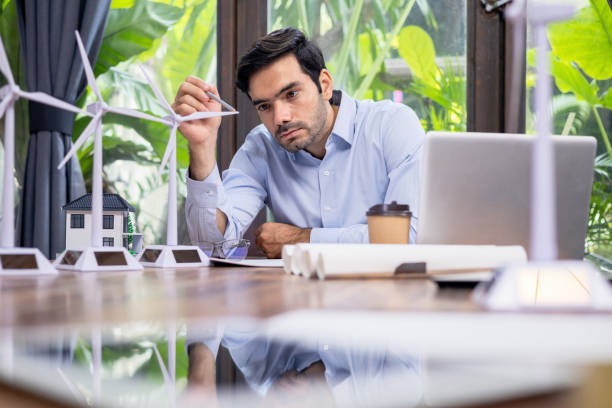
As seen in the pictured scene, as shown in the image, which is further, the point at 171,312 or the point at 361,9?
the point at 361,9

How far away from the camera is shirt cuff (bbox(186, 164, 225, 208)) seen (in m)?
2.22

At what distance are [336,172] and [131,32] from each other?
1.74 metres

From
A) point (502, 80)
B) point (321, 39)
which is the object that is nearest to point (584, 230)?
point (502, 80)

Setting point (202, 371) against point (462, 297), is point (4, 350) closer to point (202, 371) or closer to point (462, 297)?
point (202, 371)

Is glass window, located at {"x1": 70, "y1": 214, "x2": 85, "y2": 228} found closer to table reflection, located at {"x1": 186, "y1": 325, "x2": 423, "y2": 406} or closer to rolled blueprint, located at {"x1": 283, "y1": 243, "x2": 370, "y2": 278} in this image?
rolled blueprint, located at {"x1": 283, "y1": 243, "x2": 370, "y2": 278}

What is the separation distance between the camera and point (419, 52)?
3.39 m

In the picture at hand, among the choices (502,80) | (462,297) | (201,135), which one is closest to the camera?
(462,297)

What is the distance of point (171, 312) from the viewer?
59 cm

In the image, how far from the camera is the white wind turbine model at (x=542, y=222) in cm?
54

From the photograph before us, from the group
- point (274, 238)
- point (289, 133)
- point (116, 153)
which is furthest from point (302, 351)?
point (116, 153)

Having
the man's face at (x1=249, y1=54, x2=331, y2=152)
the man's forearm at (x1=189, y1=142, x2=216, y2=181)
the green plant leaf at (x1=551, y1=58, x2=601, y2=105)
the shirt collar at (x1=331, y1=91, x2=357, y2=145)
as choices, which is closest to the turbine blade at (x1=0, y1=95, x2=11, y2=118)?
the man's forearm at (x1=189, y1=142, x2=216, y2=181)

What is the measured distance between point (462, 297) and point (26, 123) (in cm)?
335

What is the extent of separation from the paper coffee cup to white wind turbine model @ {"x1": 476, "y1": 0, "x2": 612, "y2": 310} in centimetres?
75

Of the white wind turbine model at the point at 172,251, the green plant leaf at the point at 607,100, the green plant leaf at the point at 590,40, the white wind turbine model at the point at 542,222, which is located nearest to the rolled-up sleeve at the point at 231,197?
the white wind turbine model at the point at 172,251
